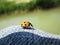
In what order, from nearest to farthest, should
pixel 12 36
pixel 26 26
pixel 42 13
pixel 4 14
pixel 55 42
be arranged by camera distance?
pixel 55 42 < pixel 12 36 < pixel 26 26 < pixel 4 14 < pixel 42 13

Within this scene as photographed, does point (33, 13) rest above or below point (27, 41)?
below

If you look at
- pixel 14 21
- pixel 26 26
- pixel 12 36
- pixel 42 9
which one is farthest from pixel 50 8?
pixel 12 36

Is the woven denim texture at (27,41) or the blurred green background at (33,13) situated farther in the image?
the blurred green background at (33,13)

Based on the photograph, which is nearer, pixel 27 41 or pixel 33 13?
pixel 27 41

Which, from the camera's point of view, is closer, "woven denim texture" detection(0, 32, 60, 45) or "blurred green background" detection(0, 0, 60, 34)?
"woven denim texture" detection(0, 32, 60, 45)

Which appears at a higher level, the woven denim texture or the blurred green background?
the woven denim texture

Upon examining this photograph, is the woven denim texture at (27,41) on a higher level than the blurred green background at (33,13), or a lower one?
higher

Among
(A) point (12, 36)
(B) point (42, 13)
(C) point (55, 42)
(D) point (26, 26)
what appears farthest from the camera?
(B) point (42, 13)

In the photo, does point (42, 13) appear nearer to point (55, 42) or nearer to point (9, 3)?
point (9, 3)
